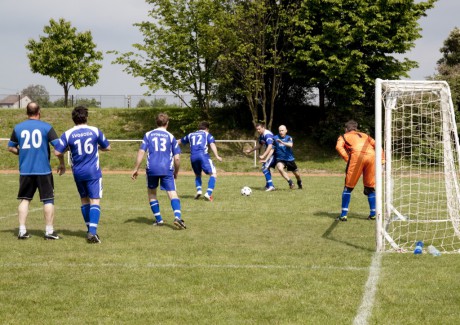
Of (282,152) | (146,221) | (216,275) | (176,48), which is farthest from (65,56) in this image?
(216,275)

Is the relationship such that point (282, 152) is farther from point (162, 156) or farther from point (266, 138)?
point (162, 156)

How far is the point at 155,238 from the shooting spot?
891 centimetres

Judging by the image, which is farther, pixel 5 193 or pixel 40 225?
pixel 5 193

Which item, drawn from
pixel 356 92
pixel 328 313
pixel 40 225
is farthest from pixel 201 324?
pixel 356 92

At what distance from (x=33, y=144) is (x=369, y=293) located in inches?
215

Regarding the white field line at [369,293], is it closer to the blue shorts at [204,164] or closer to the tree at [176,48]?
the blue shorts at [204,164]

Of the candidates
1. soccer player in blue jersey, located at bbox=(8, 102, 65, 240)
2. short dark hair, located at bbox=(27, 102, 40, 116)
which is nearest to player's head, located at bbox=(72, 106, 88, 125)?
soccer player in blue jersey, located at bbox=(8, 102, 65, 240)

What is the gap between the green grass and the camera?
5.03 meters

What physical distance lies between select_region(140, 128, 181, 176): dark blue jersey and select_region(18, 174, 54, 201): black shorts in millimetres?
1762

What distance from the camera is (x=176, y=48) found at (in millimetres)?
33000

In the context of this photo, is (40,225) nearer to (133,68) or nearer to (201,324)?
(201,324)

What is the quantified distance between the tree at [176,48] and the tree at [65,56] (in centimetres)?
1267

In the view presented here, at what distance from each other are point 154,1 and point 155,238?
2712 cm

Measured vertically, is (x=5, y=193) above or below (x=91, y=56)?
below
